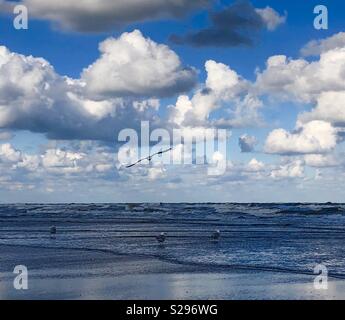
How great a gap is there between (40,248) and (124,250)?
6729mm

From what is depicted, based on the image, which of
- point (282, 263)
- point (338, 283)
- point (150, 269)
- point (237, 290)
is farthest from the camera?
point (282, 263)

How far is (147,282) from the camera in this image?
24.9m

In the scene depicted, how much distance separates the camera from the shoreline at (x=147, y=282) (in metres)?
21.8

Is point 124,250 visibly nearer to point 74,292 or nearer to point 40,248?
point 40,248

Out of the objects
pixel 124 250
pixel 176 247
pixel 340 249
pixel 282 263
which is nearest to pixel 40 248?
pixel 124 250

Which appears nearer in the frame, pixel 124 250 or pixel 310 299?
pixel 310 299

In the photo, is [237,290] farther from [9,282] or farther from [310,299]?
[9,282]

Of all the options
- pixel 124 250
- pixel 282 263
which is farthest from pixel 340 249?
pixel 124 250

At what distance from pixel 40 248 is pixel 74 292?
Answer: 2012 cm

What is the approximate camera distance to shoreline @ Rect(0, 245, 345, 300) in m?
21.8
